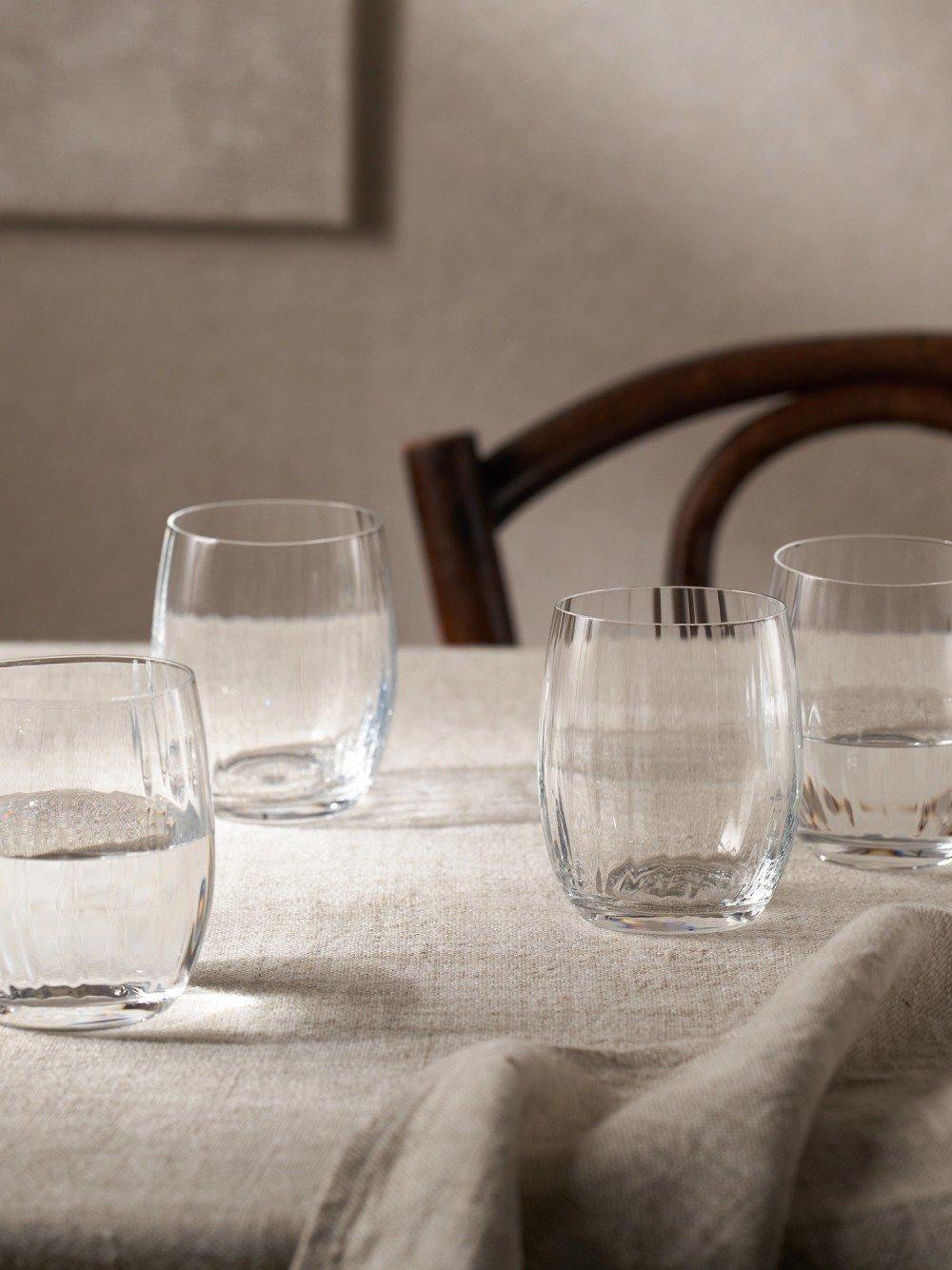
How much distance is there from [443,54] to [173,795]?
61.7 inches

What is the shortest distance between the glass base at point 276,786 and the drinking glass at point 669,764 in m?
0.14

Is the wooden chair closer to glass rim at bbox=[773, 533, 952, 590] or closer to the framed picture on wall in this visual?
glass rim at bbox=[773, 533, 952, 590]

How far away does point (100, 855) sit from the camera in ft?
1.34

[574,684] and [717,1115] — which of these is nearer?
[717,1115]

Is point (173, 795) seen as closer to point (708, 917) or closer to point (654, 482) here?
point (708, 917)

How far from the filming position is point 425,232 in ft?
6.10

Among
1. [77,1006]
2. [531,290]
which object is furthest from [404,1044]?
[531,290]

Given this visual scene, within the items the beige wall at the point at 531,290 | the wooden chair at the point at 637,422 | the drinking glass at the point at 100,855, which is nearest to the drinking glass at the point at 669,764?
the drinking glass at the point at 100,855

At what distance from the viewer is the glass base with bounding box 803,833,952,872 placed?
21.9 inches

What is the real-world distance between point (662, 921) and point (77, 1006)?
0.18 metres

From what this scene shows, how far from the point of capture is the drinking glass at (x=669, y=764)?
1.50 feet

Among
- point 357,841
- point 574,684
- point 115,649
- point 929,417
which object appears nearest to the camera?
point 574,684

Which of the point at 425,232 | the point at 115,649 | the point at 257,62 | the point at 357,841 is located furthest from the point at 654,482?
the point at 357,841

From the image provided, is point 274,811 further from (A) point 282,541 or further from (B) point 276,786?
(A) point 282,541
